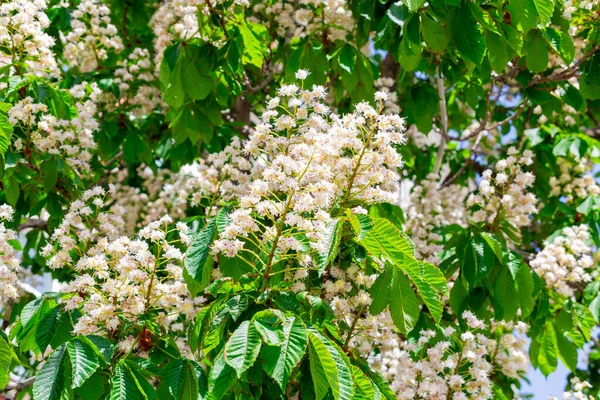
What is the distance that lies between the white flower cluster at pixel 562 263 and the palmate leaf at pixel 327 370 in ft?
6.55

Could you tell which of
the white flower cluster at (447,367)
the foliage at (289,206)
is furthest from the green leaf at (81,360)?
the white flower cluster at (447,367)

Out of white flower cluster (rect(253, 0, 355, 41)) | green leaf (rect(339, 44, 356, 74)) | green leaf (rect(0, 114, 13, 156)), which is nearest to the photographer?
green leaf (rect(0, 114, 13, 156))

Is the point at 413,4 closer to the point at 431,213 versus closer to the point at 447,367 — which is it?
the point at 447,367

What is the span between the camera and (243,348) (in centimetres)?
191

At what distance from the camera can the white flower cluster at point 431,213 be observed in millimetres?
4020

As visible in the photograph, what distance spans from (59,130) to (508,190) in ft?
6.76

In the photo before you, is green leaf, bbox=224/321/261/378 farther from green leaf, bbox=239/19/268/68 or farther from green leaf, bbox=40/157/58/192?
green leaf, bbox=239/19/268/68

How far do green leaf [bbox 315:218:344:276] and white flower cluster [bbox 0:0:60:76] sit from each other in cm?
187

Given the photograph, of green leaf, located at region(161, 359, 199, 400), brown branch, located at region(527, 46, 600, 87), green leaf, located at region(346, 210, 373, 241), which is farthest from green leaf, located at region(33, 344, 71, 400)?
brown branch, located at region(527, 46, 600, 87)

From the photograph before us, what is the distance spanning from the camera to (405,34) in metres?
2.89

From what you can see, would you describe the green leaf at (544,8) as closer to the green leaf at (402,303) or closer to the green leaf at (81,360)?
the green leaf at (402,303)

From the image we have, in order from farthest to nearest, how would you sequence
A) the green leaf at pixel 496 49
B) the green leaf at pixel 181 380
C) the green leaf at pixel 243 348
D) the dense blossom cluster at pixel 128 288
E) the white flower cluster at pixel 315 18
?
1. the white flower cluster at pixel 315 18
2. the green leaf at pixel 496 49
3. the dense blossom cluster at pixel 128 288
4. the green leaf at pixel 181 380
5. the green leaf at pixel 243 348

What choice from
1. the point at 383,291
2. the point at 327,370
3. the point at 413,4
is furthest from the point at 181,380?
the point at 413,4

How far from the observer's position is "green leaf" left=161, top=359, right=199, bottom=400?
2182 mm
